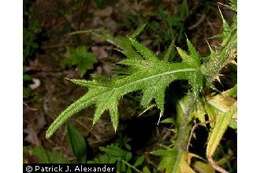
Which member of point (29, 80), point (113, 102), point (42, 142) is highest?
point (113, 102)

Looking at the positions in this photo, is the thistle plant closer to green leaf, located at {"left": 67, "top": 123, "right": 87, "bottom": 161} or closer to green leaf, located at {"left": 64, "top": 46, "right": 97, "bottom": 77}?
green leaf, located at {"left": 67, "top": 123, "right": 87, "bottom": 161}

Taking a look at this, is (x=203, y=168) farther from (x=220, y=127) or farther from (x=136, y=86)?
(x=136, y=86)

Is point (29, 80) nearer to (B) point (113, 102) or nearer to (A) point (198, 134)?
(A) point (198, 134)

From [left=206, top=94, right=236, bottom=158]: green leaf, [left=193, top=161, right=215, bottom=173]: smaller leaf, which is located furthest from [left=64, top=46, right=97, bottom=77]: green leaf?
[left=206, top=94, right=236, bottom=158]: green leaf

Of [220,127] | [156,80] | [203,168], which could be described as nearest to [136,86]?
[156,80]
